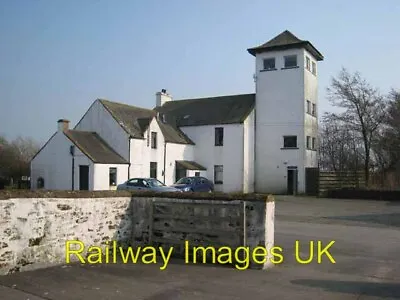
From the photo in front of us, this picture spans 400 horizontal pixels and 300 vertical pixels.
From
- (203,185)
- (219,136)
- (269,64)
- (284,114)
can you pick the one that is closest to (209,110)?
(219,136)

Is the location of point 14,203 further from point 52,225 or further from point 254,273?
point 254,273

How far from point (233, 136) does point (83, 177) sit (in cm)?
1486

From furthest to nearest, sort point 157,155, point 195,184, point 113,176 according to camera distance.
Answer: point 157,155 → point 113,176 → point 195,184

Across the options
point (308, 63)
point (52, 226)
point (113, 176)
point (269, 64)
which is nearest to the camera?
point (52, 226)

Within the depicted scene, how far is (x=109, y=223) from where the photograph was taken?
1040 centimetres

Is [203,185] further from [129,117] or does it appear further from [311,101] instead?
[311,101]

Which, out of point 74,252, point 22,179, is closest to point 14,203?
point 74,252

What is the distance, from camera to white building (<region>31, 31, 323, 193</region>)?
3734cm

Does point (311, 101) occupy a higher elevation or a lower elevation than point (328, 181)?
higher

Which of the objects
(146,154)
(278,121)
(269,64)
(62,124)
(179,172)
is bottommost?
(179,172)

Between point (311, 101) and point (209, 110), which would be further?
point (209, 110)

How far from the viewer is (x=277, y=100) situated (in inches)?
1649

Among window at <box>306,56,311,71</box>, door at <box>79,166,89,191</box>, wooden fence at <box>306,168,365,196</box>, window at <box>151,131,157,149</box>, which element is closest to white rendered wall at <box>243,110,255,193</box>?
wooden fence at <box>306,168,365,196</box>

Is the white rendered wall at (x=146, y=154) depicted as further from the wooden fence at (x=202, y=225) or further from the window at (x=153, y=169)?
the wooden fence at (x=202, y=225)
